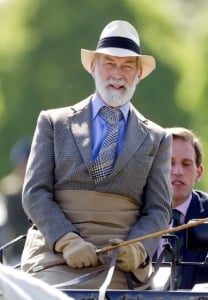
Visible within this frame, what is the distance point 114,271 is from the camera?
9172mm

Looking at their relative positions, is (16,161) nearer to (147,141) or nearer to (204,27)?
(147,141)

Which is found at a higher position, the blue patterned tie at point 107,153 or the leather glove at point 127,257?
the blue patterned tie at point 107,153

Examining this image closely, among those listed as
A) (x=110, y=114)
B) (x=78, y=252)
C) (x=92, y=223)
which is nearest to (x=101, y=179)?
(x=92, y=223)

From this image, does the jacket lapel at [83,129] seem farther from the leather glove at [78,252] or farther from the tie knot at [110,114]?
the leather glove at [78,252]

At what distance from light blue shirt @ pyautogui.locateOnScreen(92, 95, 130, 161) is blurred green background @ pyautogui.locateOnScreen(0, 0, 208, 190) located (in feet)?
42.0

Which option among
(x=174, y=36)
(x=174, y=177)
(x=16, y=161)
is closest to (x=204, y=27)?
(x=174, y=36)

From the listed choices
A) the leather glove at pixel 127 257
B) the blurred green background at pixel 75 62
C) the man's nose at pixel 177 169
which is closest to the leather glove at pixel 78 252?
the leather glove at pixel 127 257

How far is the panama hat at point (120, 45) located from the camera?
31.4ft

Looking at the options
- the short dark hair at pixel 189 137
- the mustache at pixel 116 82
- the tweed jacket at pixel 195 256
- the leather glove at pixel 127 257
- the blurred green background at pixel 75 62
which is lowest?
the blurred green background at pixel 75 62

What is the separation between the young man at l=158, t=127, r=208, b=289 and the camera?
35.1 feet

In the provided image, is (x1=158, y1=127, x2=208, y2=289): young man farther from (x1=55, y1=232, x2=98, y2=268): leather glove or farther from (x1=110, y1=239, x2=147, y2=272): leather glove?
(x1=55, y1=232, x2=98, y2=268): leather glove

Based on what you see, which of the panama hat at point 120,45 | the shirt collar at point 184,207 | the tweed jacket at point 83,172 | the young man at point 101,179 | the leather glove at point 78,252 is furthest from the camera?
the shirt collar at point 184,207

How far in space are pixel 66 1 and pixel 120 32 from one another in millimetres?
17067

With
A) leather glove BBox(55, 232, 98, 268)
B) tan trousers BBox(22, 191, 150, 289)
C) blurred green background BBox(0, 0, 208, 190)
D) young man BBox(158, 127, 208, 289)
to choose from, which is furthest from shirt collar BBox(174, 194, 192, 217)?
blurred green background BBox(0, 0, 208, 190)
